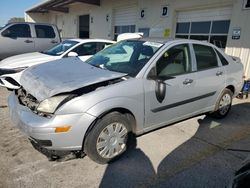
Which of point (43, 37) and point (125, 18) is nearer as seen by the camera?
point (43, 37)

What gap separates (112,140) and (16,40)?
7.58m

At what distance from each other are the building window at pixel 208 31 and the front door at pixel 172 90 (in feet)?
17.6

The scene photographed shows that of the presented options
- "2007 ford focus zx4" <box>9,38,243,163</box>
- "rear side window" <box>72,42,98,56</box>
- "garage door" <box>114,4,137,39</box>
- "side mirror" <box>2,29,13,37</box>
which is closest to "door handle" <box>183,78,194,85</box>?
"2007 ford focus zx4" <box>9,38,243,163</box>

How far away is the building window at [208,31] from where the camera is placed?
8.45m

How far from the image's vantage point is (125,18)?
43.1 ft

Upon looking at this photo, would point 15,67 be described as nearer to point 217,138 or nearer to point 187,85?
point 187,85

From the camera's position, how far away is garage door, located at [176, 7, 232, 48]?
328 inches

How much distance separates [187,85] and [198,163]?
122 centimetres

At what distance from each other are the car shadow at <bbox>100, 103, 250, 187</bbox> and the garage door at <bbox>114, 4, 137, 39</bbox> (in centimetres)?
947

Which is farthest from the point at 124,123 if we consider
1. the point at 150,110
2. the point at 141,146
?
the point at 141,146

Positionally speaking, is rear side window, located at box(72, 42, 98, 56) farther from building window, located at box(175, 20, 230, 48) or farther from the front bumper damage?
building window, located at box(175, 20, 230, 48)

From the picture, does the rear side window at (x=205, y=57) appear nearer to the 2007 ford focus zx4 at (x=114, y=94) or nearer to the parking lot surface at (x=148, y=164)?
the 2007 ford focus zx4 at (x=114, y=94)

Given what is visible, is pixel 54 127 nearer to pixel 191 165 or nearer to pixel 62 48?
pixel 191 165

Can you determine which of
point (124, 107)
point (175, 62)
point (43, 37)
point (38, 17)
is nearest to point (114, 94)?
point (124, 107)
